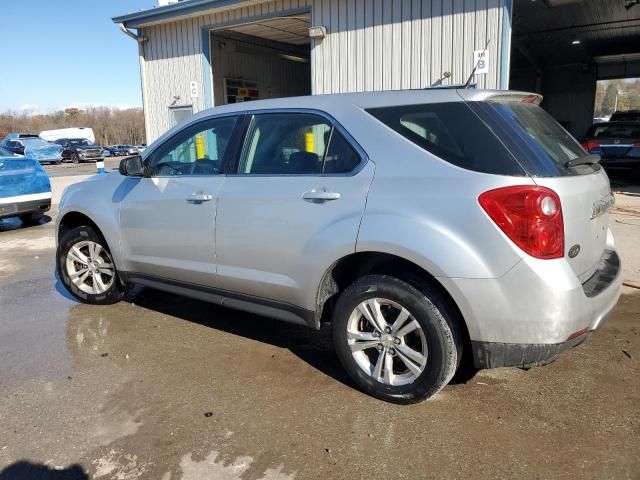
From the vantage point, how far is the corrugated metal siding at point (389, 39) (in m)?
8.98

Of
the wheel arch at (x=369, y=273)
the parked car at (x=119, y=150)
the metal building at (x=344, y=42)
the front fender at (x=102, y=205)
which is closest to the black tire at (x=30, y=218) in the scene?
the metal building at (x=344, y=42)

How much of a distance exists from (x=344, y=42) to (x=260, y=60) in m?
7.07

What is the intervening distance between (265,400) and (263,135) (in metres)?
1.77

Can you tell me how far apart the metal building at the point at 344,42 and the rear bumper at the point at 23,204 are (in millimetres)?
4715

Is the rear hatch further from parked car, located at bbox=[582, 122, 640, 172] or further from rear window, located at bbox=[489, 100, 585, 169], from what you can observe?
parked car, located at bbox=[582, 122, 640, 172]

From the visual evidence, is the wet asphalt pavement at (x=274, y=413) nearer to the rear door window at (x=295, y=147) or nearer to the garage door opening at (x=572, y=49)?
the rear door window at (x=295, y=147)

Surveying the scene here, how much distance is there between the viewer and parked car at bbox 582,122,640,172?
1245cm

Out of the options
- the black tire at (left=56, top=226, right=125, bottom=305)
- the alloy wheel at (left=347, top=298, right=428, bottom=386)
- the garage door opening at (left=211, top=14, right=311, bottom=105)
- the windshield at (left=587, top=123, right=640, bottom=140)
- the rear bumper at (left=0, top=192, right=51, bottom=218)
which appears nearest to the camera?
the alloy wheel at (left=347, top=298, right=428, bottom=386)

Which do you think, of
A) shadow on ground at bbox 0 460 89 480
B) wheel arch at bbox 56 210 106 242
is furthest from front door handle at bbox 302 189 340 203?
wheel arch at bbox 56 210 106 242

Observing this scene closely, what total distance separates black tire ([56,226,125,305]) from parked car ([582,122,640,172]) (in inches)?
448

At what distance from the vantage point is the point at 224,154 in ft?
12.5

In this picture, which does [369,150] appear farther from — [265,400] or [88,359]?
[88,359]

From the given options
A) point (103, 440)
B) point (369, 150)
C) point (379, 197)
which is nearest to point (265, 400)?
point (103, 440)

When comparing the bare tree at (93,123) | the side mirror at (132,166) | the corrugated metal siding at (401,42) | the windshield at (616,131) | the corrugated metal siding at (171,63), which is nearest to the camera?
the side mirror at (132,166)
